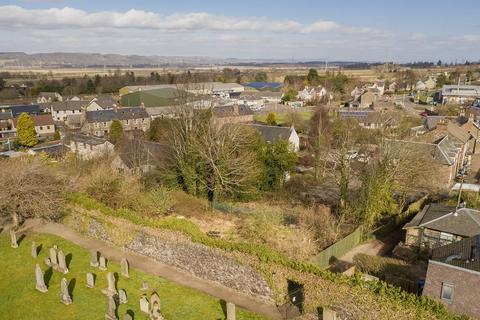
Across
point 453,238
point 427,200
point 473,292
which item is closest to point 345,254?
point 453,238

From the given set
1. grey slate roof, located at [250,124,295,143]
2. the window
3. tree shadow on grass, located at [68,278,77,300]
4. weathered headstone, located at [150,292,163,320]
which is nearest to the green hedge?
the window

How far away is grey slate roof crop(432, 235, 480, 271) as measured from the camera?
15.8 meters

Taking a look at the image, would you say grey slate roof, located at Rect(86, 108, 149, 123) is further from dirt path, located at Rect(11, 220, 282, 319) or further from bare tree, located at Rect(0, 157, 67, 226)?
dirt path, located at Rect(11, 220, 282, 319)

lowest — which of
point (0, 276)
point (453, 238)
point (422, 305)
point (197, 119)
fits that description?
point (0, 276)

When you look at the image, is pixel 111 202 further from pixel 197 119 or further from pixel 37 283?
pixel 197 119

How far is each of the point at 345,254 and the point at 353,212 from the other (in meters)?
3.70

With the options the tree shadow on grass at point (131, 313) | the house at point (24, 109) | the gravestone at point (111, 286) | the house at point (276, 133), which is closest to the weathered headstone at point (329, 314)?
the tree shadow on grass at point (131, 313)

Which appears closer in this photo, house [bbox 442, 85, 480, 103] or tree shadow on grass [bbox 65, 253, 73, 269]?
tree shadow on grass [bbox 65, 253, 73, 269]

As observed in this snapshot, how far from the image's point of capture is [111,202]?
27.2 metres

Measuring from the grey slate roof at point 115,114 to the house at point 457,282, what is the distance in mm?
59284

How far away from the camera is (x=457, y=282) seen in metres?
15.6

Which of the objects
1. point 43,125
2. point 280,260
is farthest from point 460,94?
point 280,260

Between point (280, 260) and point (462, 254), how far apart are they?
27.1ft

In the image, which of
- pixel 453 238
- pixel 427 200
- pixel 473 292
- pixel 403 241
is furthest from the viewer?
pixel 427 200
